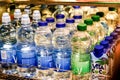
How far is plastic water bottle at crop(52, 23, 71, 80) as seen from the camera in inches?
46.9

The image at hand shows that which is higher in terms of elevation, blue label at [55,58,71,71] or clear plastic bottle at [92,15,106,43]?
clear plastic bottle at [92,15,106,43]

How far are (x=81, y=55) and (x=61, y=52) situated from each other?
12 cm

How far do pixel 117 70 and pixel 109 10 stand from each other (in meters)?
0.55

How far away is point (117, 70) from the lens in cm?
129

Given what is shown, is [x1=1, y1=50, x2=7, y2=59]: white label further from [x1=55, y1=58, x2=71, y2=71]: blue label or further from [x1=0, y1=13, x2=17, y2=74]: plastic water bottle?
[x1=55, y1=58, x2=71, y2=71]: blue label

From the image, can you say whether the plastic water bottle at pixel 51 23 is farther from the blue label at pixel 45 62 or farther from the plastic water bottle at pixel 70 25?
the blue label at pixel 45 62

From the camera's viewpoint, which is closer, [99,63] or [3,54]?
[99,63]

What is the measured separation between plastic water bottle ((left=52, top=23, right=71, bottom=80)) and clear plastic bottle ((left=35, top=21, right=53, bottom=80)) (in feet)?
0.09

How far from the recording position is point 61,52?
122cm

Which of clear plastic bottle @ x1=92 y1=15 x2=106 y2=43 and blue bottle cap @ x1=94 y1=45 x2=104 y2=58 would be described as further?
clear plastic bottle @ x1=92 y1=15 x2=106 y2=43

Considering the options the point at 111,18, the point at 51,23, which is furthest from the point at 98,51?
the point at 111,18

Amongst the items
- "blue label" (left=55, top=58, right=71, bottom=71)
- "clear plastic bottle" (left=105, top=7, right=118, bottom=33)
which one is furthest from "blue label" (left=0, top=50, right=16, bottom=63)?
"clear plastic bottle" (left=105, top=7, right=118, bottom=33)

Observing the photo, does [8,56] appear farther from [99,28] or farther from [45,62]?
[99,28]

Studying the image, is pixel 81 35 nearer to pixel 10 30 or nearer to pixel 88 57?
pixel 88 57
